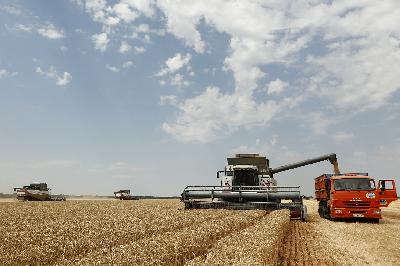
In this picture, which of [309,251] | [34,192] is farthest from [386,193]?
[34,192]

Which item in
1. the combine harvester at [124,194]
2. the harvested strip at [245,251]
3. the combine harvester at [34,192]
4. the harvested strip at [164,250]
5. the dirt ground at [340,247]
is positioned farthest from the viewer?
the combine harvester at [124,194]

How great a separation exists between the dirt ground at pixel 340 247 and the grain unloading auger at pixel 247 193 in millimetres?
5994

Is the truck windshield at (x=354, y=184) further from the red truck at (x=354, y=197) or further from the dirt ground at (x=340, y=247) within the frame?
the dirt ground at (x=340, y=247)

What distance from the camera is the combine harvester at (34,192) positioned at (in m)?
51.2

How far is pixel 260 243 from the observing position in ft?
36.9

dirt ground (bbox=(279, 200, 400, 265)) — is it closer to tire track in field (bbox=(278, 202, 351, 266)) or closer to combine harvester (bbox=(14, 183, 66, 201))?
tire track in field (bbox=(278, 202, 351, 266))

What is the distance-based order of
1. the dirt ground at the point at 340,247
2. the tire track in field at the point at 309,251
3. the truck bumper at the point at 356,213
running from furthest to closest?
the truck bumper at the point at 356,213 < the dirt ground at the point at 340,247 < the tire track in field at the point at 309,251

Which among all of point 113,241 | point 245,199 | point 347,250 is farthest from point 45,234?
point 245,199

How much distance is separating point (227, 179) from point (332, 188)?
7.57 m

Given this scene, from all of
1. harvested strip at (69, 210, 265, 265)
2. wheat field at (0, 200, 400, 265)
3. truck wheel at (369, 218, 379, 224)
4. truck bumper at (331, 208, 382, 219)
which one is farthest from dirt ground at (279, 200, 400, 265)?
truck wheel at (369, 218, 379, 224)

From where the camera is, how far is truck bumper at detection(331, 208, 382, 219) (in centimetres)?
2239

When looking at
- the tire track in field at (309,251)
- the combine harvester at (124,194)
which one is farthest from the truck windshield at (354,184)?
the combine harvester at (124,194)

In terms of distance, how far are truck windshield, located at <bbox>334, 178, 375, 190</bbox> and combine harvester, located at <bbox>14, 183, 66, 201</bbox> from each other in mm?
39407

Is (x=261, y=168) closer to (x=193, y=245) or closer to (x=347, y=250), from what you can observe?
(x=347, y=250)
